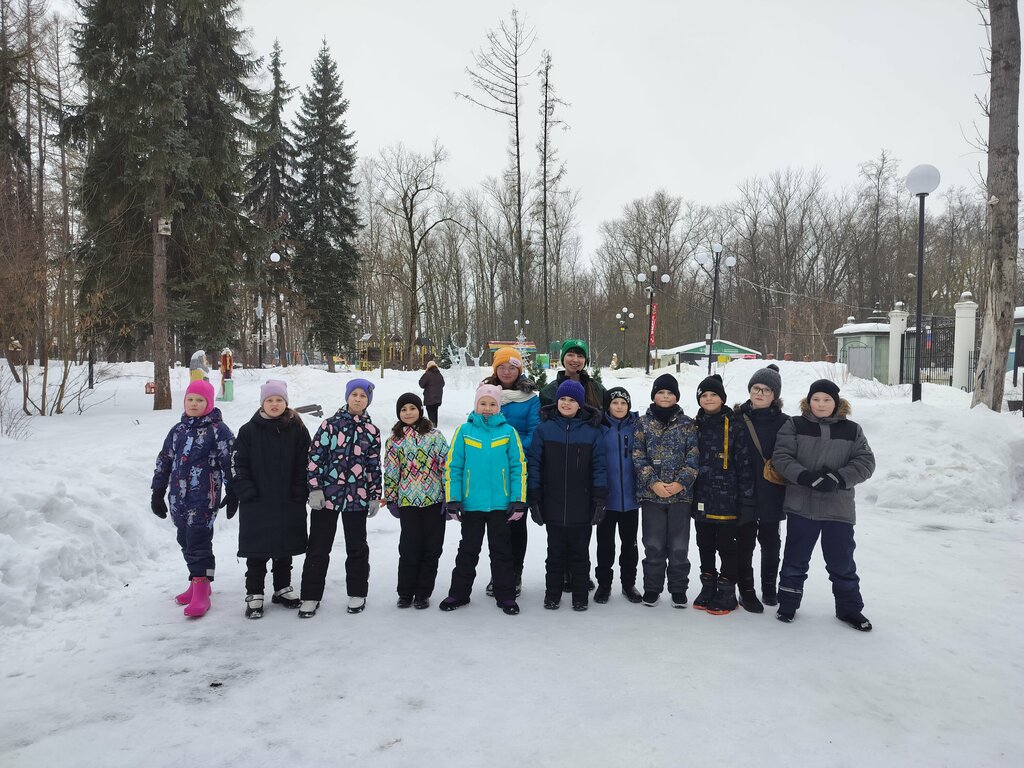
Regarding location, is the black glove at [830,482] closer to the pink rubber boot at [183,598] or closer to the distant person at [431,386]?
the pink rubber boot at [183,598]

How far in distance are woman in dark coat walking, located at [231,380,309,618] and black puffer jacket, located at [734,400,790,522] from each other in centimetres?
330

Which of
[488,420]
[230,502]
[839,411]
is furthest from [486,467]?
[839,411]

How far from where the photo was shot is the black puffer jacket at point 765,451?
4.44 meters

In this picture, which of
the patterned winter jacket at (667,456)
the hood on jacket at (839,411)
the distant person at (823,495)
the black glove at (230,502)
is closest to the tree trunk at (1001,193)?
the hood on jacket at (839,411)

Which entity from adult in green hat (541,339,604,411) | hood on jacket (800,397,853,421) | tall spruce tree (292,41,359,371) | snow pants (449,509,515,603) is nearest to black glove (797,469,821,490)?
hood on jacket (800,397,853,421)

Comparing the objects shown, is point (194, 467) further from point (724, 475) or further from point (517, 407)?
point (724, 475)

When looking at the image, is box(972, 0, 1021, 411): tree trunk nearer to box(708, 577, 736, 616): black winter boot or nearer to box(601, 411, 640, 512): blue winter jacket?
box(708, 577, 736, 616): black winter boot

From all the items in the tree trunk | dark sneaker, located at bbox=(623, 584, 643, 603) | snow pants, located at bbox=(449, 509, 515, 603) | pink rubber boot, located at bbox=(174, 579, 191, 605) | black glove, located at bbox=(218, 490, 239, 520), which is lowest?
dark sneaker, located at bbox=(623, 584, 643, 603)

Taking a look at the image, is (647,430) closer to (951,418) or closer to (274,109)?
(951,418)

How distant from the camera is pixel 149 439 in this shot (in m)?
8.89

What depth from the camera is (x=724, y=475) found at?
446cm

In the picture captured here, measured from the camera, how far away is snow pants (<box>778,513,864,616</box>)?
4188mm

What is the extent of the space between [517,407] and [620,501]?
1.09 m

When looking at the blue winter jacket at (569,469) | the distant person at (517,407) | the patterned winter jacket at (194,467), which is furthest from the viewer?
the distant person at (517,407)
